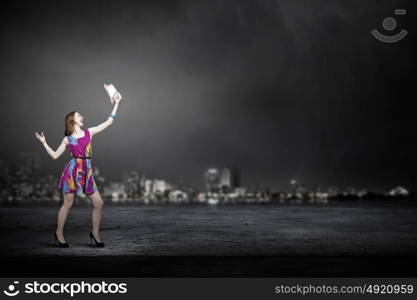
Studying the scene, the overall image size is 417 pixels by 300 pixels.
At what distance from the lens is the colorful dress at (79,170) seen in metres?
7.78

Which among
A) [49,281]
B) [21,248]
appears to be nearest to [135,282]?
[49,281]

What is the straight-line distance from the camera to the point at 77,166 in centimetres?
779

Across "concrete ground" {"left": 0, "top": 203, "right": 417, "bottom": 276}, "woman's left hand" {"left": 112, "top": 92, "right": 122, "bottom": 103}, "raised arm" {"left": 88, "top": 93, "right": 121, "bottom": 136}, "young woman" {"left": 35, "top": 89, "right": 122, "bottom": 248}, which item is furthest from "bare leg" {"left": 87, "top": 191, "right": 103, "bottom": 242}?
"woman's left hand" {"left": 112, "top": 92, "right": 122, "bottom": 103}

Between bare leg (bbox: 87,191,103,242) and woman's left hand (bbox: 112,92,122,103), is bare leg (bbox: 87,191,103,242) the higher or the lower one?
the lower one

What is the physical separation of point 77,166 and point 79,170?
0.24 ft

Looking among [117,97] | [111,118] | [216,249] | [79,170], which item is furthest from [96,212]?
[216,249]

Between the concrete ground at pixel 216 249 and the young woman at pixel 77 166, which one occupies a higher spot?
the young woman at pixel 77 166

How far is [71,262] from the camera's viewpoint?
6211 mm

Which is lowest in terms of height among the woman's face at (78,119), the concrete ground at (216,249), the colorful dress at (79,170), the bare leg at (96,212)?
the concrete ground at (216,249)

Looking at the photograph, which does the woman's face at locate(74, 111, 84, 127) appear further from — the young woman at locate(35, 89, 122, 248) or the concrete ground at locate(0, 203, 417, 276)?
the concrete ground at locate(0, 203, 417, 276)

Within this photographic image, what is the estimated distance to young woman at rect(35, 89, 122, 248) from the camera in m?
7.77

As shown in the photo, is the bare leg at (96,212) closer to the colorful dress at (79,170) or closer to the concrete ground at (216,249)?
the colorful dress at (79,170)

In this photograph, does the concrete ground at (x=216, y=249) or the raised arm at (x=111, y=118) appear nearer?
the concrete ground at (x=216, y=249)

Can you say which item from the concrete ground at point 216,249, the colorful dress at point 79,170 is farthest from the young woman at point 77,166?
the concrete ground at point 216,249
